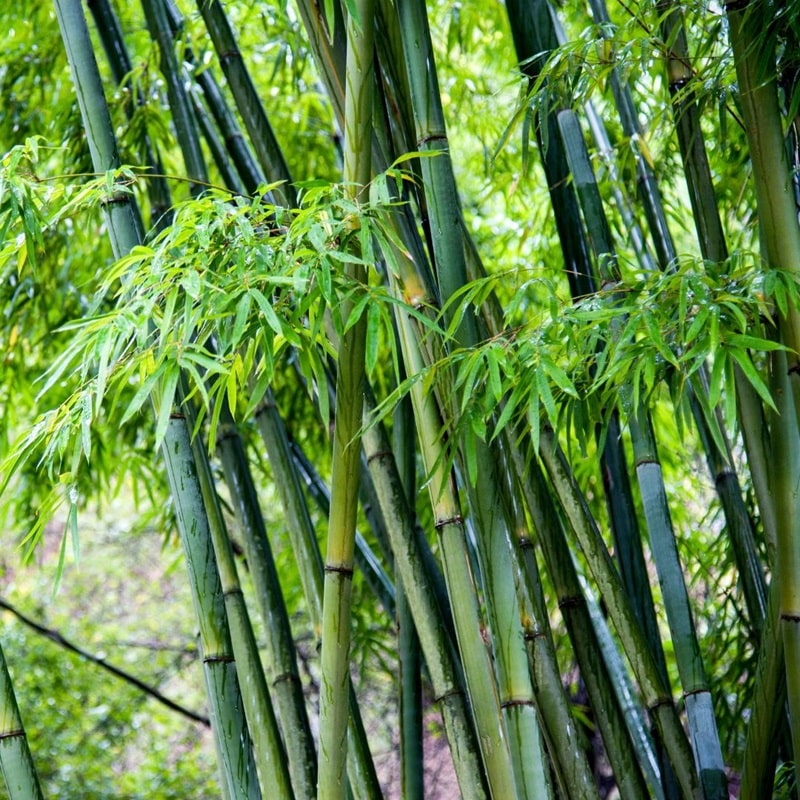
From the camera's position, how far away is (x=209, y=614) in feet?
4.81

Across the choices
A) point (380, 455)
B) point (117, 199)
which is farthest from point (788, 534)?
point (117, 199)

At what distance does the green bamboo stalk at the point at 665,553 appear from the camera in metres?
1.61

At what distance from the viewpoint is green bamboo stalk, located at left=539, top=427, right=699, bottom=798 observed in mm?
1550

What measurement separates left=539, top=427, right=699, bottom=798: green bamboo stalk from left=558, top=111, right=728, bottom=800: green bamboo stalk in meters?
0.04

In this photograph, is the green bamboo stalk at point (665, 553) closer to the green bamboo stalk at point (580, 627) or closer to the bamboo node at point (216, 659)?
the green bamboo stalk at point (580, 627)

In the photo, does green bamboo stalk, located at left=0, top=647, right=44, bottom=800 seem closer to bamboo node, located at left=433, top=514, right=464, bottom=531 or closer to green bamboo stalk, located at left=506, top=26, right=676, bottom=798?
bamboo node, located at left=433, top=514, right=464, bottom=531

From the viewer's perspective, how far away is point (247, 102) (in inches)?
74.8

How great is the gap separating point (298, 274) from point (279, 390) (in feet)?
5.97

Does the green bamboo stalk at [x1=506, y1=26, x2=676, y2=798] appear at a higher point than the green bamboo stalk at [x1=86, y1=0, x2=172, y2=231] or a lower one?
lower

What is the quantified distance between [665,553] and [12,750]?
1.03 metres

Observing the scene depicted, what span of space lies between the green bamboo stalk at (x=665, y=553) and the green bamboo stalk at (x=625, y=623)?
0.04 metres

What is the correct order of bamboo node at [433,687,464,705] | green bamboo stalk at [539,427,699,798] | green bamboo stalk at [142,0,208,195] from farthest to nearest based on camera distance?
green bamboo stalk at [142,0,208,195]
green bamboo stalk at [539,427,699,798]
bamboo node at [433,687,464,705]

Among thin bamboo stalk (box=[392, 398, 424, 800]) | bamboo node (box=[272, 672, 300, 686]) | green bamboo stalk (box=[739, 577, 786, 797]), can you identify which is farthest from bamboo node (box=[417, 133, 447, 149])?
bamboo node (box=[272, 672, 300, 686])

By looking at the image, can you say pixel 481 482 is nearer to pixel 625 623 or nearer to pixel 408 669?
pixel 625 623
